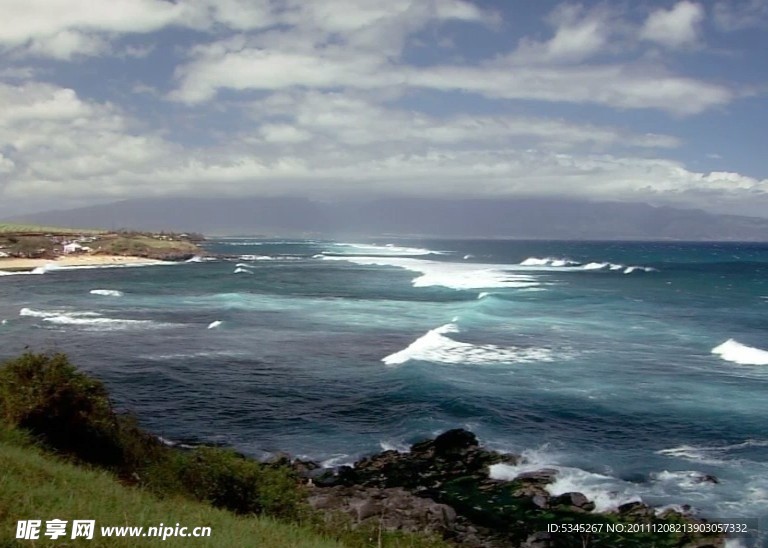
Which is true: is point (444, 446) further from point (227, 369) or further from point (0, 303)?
point (0, 303)

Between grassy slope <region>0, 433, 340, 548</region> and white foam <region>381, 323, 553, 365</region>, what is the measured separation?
24.3m

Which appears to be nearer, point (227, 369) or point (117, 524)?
point (117, 524)

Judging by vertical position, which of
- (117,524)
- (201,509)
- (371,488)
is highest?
(117,524)

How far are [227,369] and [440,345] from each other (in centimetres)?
1315

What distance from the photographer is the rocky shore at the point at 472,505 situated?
18.0 metres

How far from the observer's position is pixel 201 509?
504 inches

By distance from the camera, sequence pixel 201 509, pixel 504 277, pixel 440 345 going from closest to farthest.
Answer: pixel 201 509, pixel 440 345, pixel 504 277

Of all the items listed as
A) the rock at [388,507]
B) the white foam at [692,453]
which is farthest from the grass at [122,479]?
the white foam at [692,453]

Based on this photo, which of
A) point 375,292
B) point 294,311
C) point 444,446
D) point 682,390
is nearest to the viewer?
point 444,446

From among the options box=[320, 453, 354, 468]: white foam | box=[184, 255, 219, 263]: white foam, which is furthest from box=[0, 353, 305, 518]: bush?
box=[184, 255, 219, 263]: white foam

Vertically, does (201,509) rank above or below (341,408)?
above

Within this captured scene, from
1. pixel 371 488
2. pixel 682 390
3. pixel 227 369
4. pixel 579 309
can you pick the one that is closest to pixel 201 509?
pixel 371 488

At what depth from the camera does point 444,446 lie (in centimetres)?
→ 2447

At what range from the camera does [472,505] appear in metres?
20.1
